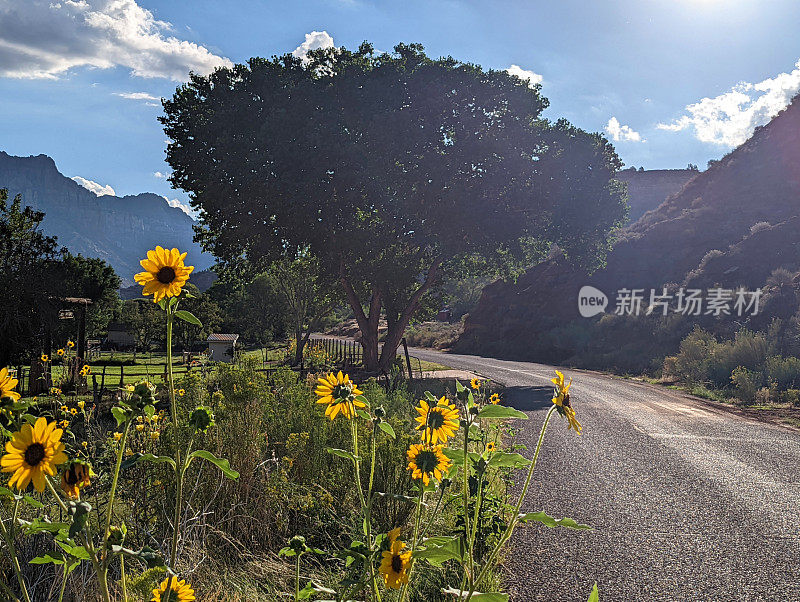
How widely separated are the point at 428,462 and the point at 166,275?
1011 mm

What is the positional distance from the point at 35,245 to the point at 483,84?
15.1 meters

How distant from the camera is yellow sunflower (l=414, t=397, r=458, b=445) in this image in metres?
1.92

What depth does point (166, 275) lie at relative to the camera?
172 cm

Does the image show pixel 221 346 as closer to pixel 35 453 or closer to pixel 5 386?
pixel 5 386

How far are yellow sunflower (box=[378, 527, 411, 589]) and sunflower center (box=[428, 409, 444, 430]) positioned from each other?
13.2 inches

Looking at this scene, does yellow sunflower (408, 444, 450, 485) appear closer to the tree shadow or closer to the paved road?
the paved road

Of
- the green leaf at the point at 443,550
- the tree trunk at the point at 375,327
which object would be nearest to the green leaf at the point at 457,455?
the green leaf at the point at 443,550

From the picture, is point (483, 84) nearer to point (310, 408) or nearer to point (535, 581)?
point (310, 408)

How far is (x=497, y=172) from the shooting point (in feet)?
64.4

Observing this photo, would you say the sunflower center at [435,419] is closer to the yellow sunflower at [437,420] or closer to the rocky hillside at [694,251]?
the yellow sunflower at [437,420]

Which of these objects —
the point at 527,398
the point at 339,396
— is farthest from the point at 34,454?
the point at 527,398

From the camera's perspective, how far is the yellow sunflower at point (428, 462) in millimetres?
1947

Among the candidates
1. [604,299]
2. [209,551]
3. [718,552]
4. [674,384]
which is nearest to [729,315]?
[674,384]

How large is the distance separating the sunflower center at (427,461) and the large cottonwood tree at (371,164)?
16.5 metres
